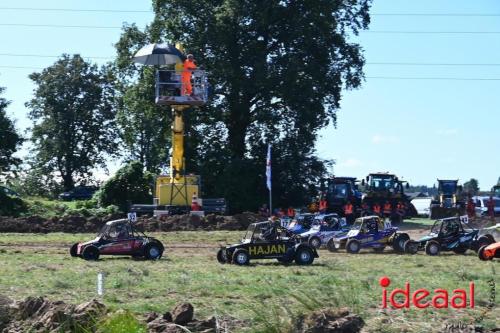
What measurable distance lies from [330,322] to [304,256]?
36.8 ft

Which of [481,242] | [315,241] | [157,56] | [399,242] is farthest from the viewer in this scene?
[157,56]

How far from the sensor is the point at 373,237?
28219 mm

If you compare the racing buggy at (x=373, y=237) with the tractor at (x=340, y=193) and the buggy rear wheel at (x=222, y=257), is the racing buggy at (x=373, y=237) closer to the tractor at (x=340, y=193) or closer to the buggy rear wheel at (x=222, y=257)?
the buggy rear wheel at (x=222, y=257)

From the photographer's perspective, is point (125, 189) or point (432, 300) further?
point (125, 189)

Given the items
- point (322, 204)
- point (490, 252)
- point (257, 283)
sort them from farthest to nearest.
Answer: point (322, 204)
point (490, 252)
point (257, 283)

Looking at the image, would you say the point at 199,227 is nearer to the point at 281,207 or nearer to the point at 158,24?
the point at 281,207

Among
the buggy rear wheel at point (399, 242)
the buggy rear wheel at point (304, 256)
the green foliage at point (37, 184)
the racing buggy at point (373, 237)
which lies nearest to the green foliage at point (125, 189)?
the racing buggy at point (373, 237)

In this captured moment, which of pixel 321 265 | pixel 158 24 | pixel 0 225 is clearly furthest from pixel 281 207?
pixel 321 265

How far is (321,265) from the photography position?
22719mm

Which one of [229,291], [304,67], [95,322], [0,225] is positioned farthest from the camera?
[304,67]

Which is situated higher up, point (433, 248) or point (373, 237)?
point (373, 237)

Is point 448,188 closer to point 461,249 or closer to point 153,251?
point 461,249

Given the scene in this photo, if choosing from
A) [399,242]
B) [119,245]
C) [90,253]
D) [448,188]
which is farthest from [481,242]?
[448,188]

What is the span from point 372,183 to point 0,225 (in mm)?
22862
